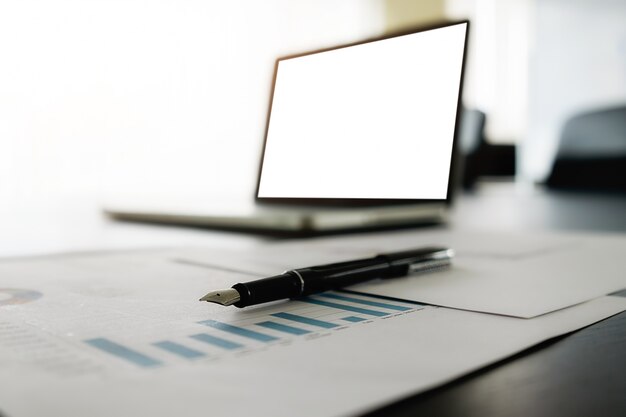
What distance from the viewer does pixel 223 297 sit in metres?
0.38

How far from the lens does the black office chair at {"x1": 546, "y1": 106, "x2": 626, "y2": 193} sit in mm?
1679

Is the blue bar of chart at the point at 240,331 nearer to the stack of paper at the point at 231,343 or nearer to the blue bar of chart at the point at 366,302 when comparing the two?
the stack of paper at the point at 231,343

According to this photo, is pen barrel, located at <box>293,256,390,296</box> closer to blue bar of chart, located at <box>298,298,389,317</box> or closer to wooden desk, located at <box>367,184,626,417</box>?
blue bar of chart, located at <box>298,298,389,317</box>

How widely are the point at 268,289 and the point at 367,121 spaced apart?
178mm

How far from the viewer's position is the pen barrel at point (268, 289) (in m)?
0.39

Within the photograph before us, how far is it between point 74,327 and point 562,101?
4095mm

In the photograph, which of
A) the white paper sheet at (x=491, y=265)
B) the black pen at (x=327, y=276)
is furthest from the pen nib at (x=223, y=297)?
the white paper sheet at (x=491, y=265)

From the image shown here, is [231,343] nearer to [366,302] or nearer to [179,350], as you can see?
[179,350]

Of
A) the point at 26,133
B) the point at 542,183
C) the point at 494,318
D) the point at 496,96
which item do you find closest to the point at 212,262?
the point at 494,318

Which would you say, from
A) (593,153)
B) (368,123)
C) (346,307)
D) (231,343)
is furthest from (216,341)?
(593,153)

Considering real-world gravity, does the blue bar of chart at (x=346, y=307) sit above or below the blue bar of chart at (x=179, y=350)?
above

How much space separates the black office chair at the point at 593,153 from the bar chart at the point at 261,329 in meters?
1.51

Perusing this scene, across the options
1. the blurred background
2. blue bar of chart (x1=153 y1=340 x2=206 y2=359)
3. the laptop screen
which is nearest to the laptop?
the laptop screen

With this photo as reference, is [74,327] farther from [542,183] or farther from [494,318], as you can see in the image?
[542,183]
